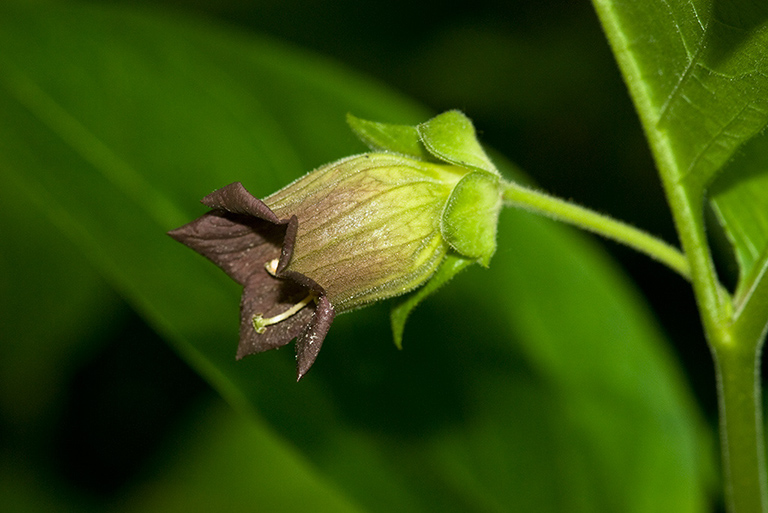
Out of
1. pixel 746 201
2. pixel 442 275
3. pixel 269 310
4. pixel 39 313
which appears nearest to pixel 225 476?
pixel 39 313

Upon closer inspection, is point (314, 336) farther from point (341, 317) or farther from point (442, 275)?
Answer: point (341, 317)

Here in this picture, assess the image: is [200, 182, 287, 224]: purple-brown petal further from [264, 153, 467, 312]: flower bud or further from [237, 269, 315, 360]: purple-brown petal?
[237, 269, 315, 360]: purple-brown petal

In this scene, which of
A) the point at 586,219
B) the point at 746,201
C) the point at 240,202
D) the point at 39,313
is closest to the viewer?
the point at 240,202

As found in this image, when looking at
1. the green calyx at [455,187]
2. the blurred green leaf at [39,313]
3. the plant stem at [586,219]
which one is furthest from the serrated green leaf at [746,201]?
the blurred green leaf at [39,313]

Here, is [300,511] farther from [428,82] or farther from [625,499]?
[428,82]

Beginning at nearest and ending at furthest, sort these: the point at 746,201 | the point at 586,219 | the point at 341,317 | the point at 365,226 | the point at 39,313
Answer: the point at 365,226, the point at 586,219, the point at 746,201, the point at 341,317, the point at 39,313

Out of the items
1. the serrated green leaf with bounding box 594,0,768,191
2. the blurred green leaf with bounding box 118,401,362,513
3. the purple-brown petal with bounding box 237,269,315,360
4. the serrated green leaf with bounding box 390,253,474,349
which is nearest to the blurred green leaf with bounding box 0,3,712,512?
the purple-brown petal with bounding box 237,269,315,360
